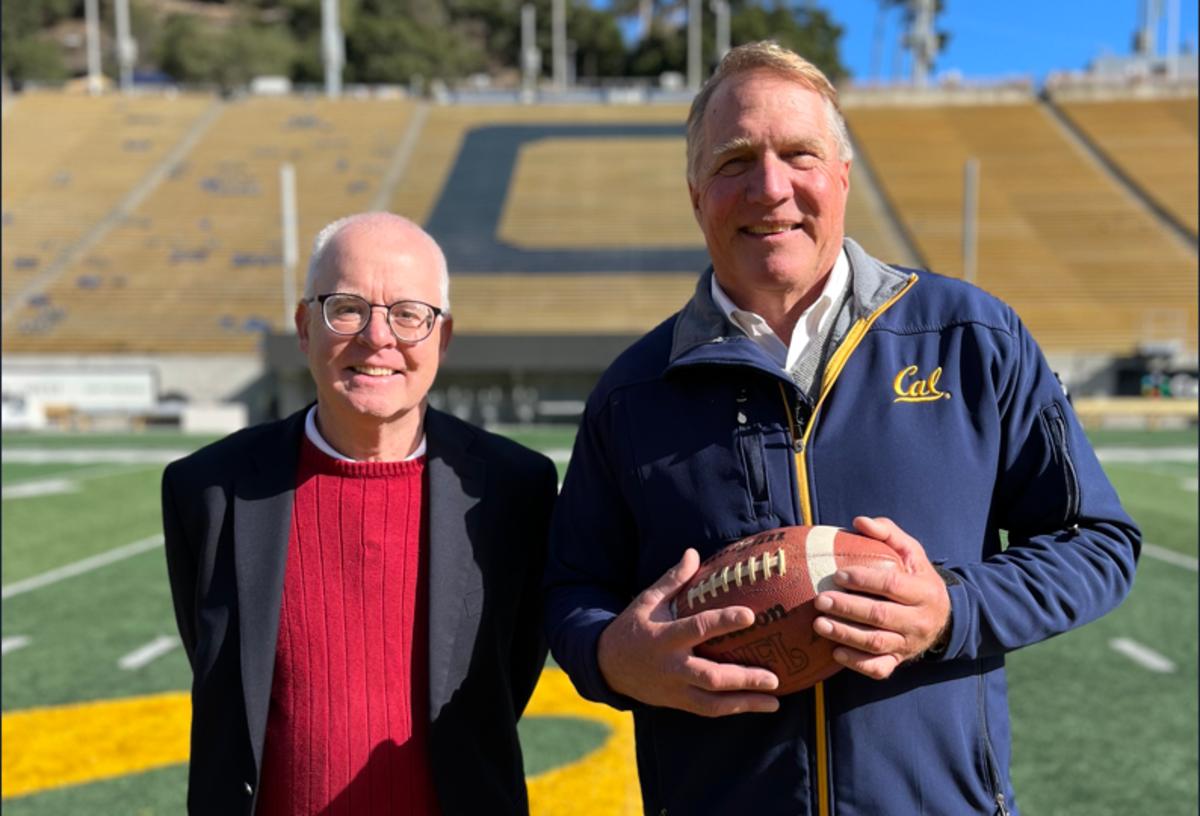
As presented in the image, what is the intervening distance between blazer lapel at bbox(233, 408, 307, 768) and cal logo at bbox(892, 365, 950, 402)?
107 centimetres

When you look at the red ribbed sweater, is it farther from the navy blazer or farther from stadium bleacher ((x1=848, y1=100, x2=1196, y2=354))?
stadium bleacher ((x1=848, y1=100, x2=1196, y2=354))

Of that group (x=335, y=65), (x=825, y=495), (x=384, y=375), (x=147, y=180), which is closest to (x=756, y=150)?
(x=825, y=495)

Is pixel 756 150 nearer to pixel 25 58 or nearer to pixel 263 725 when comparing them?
pixel 263 725

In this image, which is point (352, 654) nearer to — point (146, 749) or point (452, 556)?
point (452, 556)

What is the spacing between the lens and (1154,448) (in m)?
14.7

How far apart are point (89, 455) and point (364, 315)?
45.8ft

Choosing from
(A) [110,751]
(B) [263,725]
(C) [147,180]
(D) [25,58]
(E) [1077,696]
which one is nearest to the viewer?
(B) [263,725]

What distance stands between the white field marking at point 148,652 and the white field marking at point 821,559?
489cm

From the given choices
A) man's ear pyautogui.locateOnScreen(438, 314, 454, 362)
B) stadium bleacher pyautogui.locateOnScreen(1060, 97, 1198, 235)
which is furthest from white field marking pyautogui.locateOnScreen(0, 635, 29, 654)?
stadium bleacher pyautogui.locateOnScreen(1060, 97, 1198, 235)

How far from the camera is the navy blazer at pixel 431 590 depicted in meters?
1.99

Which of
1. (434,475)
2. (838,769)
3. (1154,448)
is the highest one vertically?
(434,475)

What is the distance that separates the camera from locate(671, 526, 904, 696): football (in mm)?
1590

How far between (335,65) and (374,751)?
40193 mm

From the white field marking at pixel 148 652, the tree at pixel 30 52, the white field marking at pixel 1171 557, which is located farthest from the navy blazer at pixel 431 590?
the tree at pixel 30 52
